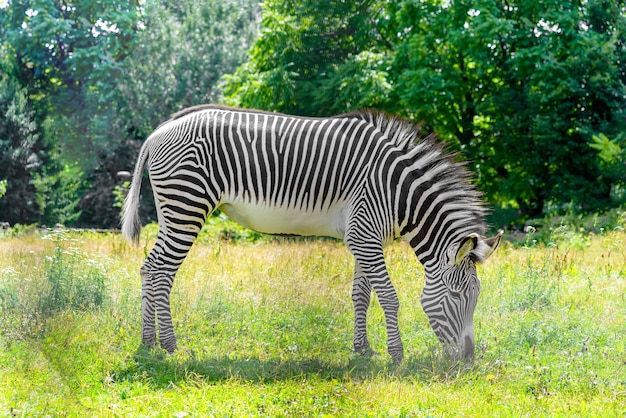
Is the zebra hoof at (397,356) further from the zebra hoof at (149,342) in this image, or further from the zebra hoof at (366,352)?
the zebra hoof at (149,342)

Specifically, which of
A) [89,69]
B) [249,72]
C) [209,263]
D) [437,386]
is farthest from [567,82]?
[89,69]

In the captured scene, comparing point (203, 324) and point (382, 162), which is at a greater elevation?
point (382, 162)

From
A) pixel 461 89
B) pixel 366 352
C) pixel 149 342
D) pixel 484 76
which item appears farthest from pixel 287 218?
pixel 484 76

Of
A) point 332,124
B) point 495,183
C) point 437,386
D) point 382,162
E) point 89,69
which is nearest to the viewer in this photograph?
point 437,386

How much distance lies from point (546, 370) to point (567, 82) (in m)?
14.7

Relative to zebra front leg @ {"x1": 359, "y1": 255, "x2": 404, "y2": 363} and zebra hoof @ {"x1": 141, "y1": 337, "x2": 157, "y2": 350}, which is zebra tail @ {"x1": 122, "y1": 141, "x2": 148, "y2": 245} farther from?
zebra front leg @ {"x1": 359, "y1": 255, "x2": 404, "y2": 363}

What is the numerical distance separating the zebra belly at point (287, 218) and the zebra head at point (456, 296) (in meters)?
1.21

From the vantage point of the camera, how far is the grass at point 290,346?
5.34 metres

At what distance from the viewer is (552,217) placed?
19.1m

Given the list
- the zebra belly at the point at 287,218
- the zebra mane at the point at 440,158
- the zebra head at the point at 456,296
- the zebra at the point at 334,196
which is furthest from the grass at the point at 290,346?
the zebra mane at the point at 440,158

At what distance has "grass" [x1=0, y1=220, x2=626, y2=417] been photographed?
5.34 meters

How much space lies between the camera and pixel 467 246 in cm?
634

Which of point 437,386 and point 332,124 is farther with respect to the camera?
point 332,124

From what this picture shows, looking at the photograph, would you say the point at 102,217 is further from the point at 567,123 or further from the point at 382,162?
the point at 382,162
